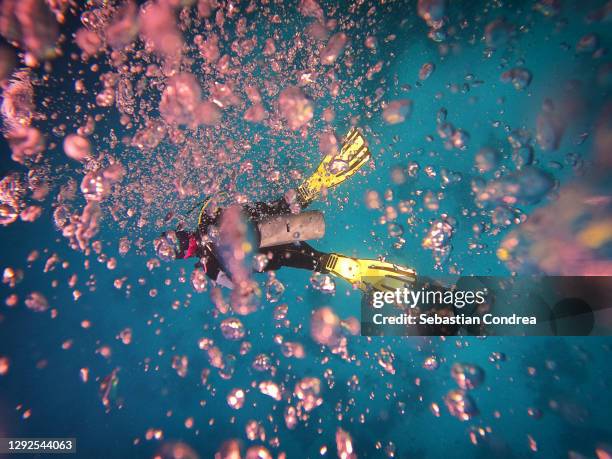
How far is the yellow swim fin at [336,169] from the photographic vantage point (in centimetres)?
507

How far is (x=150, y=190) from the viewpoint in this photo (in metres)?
9.68

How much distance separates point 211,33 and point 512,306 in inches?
331

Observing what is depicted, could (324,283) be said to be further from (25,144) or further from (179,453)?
(25,144)

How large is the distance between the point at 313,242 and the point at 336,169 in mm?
6514

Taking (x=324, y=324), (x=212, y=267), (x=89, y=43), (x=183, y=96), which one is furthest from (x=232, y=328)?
(x=89, y=43)

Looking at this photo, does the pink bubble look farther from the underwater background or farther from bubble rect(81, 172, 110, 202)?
bubble rect(81, 172, 110, 202)

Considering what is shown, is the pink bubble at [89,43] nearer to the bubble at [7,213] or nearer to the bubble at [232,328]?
the bubble at [7,213]

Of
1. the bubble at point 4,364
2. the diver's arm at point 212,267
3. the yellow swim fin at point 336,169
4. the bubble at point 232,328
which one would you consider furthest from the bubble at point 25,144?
the bubble at point 232,328

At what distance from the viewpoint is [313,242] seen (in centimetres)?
1148

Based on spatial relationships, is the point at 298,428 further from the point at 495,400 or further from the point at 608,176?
the point at 608,176

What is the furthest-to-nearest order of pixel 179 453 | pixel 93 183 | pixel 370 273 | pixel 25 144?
pixel 25 144
pixel 179 453
pixel 370 273
pixel 93 183

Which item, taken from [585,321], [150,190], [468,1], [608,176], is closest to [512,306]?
[585,321]

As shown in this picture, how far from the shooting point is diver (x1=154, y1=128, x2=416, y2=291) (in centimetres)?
382

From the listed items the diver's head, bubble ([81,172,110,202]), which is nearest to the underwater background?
bubble ([81,172,110,202])
